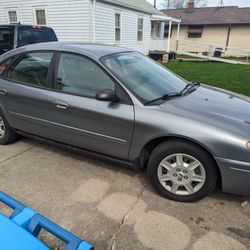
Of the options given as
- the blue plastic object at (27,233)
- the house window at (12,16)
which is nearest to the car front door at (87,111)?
the blue plastic object at (27,233)

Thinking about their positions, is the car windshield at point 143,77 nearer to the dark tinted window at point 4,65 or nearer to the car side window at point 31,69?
the car side window at point 31,69

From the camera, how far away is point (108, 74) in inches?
118

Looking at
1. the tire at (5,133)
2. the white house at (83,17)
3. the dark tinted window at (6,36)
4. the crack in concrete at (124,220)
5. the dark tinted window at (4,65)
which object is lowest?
the crack in concrete at (124,220)

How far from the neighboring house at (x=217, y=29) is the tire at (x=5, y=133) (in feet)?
80.2

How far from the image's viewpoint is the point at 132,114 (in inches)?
111

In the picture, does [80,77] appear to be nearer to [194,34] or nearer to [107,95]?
[107,95]

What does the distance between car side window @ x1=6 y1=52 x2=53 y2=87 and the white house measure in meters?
9.31

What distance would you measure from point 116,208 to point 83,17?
11351 millimetres

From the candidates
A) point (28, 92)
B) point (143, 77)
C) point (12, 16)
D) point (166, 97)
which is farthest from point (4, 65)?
point (12, 16)

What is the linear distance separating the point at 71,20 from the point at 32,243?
40.8 feet

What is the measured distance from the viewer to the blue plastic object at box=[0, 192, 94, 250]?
172cm

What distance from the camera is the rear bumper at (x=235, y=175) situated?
2428 millimetres

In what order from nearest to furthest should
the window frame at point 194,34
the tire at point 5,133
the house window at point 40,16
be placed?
the tire at point 5,133 → the house window at point 40,16 → the window frame at point 194,34

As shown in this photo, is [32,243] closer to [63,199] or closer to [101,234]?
[101,234]
